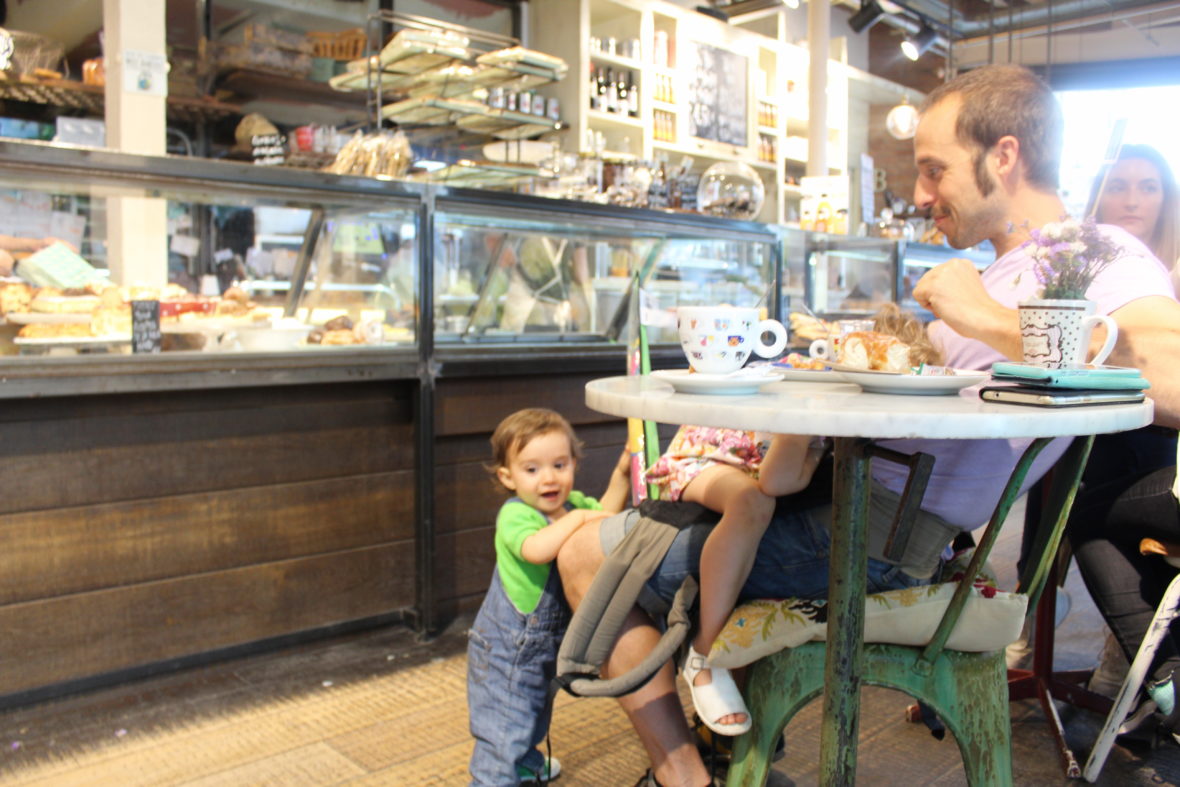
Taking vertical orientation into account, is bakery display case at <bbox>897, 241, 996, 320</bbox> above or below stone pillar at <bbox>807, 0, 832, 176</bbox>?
below

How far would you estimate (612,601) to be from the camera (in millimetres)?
1744

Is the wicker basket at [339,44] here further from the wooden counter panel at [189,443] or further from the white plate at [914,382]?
the white plate at [914,382]

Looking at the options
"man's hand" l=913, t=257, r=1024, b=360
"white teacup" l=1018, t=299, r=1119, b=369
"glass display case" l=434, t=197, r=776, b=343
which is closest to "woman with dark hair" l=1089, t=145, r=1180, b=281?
"glass display case" l=434, t=197, r=776, b=343

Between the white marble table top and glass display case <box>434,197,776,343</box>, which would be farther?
glass display case <box>434,197,776,343</box>

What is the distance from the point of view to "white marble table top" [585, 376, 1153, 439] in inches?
42.4

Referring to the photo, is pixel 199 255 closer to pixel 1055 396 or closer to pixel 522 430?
pixel 522 430

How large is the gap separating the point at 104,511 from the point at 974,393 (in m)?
2.11

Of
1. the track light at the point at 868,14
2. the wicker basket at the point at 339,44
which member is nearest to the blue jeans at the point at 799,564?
the wicker basket at the point at 339,44

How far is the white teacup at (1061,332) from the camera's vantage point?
1.37 m

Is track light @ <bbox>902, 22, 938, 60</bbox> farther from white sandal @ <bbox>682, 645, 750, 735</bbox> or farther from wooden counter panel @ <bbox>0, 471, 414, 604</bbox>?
white sandal @ <bbox>682, 645, 750, 735</bbox>

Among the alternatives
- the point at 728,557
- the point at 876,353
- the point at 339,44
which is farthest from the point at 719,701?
the point at 339,44

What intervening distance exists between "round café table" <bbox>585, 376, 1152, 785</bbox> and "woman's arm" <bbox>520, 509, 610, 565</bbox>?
45cm

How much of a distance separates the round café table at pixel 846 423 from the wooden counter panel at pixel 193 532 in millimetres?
1552

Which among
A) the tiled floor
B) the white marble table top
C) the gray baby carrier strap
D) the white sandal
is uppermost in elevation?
the white marble table top
